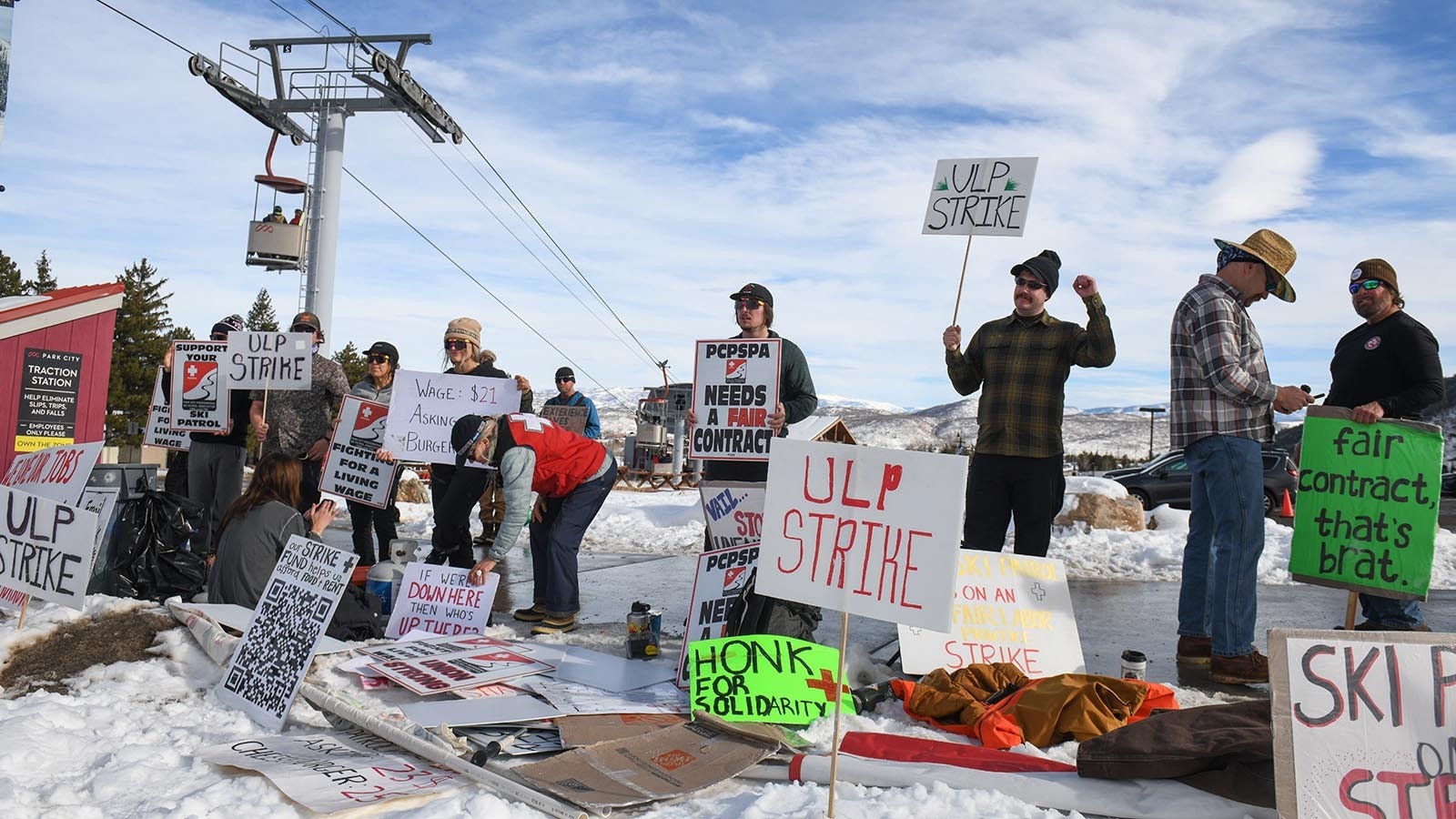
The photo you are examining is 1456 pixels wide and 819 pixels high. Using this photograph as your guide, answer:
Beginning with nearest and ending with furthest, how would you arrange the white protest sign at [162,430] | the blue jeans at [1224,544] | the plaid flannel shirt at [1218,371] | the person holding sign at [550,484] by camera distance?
1. the blue jeans at [1224,544]
2. the plaid flannel shirt at [1218,371]
3. the person holding sign at [550,484]
4. the white protest sign at [162,430]

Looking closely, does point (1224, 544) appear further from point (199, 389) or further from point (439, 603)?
point (199, 389)

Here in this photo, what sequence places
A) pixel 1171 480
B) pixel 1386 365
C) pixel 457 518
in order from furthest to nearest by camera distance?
1. pixel 1171 480
2. pixel 457 518
3. pixel 1386 365

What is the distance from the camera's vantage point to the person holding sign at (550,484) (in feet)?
19.0

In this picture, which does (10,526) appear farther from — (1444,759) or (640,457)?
(640,457)

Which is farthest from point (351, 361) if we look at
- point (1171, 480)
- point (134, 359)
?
A: point (1171, 480)

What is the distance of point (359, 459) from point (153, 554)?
1623 mm

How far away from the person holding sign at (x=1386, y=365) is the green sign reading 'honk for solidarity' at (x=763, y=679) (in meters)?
3.13

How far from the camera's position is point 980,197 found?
6.16 m

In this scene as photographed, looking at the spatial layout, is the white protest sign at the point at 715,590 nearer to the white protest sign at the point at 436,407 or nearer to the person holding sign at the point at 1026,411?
the person holding sign at the point at 1026,411

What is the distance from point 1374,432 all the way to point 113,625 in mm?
6255

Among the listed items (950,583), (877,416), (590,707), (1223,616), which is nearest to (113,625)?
(590,707)

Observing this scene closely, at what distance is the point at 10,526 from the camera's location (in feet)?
16.3

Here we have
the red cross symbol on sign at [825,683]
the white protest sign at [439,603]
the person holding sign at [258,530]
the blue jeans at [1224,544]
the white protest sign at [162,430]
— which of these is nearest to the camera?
the red cross symbol on sign at [825,683]

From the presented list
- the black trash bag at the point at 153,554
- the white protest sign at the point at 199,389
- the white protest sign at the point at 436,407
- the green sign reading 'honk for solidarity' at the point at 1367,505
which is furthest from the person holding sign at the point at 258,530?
the green sign reading 'honk for solidarity' at the point at 1367,505
